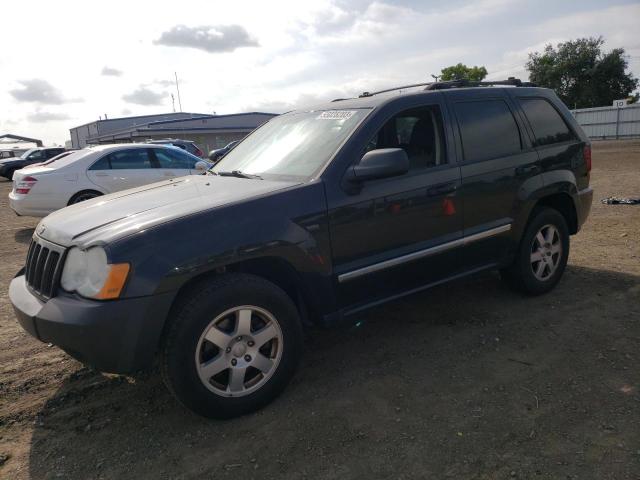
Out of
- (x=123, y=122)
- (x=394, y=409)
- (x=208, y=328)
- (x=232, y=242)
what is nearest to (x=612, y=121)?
(x=394, y=409)

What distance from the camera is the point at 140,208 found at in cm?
306

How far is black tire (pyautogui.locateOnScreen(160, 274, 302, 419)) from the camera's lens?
2.65m

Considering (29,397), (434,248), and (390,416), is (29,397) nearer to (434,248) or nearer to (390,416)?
(390,416)

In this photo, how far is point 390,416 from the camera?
288 cm

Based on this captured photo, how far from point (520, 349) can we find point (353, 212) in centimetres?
165

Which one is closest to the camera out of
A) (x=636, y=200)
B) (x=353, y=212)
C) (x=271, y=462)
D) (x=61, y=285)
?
(x=271, y=462)

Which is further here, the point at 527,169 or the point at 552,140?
the point at 552,140

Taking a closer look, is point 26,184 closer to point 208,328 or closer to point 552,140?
point 208,328

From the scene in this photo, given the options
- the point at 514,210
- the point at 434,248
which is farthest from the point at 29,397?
the point at 514,210

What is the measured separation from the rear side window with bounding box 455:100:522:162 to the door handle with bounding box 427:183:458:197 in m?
0.29

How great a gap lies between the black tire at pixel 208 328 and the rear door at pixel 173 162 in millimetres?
6980

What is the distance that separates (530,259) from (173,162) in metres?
7.26

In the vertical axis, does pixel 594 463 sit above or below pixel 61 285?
below

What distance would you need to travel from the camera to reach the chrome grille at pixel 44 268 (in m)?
2.74
